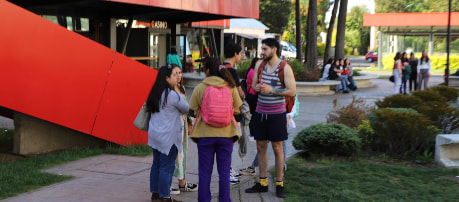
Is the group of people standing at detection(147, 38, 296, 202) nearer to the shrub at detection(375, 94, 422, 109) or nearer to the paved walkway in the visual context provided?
the paved walkway

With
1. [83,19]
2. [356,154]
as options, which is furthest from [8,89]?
[83,19]

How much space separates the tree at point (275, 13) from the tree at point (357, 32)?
1011 inches

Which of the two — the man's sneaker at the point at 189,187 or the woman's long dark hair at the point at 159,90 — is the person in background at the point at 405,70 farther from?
the woman's long dark hair at the point at 159,90

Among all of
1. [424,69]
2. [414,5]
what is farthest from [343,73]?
[414,5]

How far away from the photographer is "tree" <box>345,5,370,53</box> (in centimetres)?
8144

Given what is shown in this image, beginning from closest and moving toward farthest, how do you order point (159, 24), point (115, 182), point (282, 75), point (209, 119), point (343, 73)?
point (209, 119), point (282, 75), point (115, 182), point (343, 73), point (159, 24)

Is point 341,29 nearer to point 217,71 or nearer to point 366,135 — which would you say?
point 366,135

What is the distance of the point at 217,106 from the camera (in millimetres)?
4922

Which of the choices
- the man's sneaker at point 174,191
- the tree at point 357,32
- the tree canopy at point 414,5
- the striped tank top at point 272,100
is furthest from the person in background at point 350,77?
the tree at point 357,32

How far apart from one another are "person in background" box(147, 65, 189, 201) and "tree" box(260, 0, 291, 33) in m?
52.7

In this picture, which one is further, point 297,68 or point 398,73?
point 297,68

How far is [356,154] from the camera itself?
7.83 m

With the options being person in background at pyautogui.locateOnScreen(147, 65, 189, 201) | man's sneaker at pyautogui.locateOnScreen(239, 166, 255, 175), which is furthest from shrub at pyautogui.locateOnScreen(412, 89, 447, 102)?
person in background at pyautogui.locateOnScreen(147, 65, 189, 201)

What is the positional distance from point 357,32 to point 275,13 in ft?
96.5
